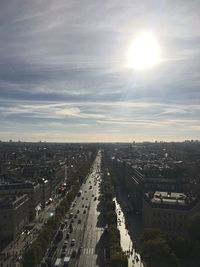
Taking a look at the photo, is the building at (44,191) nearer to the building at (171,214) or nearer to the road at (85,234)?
the road at (85,234)

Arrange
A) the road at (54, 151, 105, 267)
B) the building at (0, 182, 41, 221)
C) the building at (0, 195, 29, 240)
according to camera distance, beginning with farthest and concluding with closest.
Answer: the building at (0, 182, 41, 221) < the building at (0, 195, 29, 240) < the road at (54, 151, 105, 267)

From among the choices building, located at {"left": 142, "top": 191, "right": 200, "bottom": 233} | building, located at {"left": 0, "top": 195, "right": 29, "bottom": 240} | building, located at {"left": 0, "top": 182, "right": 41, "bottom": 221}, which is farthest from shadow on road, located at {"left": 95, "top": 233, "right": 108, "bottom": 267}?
building, located at {"left": 0, "top": 182, "right": 41, "bottom": 221}

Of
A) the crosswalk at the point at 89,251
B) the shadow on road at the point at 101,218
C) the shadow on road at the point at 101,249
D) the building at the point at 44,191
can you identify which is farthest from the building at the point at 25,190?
the crosswalk at the point at 89,251

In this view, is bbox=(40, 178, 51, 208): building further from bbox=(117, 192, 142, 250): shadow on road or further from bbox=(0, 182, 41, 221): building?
bbox=(117, 192, 142, 250): shadow on road

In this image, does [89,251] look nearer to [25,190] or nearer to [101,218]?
[101,218]

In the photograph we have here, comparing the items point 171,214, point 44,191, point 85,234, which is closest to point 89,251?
point 85,234

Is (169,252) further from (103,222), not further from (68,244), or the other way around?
(103,222)

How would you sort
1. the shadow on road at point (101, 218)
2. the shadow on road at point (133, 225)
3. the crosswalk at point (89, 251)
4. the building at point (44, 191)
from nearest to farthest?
the crosswalk at point (89, 251) < the shadow on road at point (133, 225) < the shadow on road at point (101, 218) < the building at point (44, 191)
